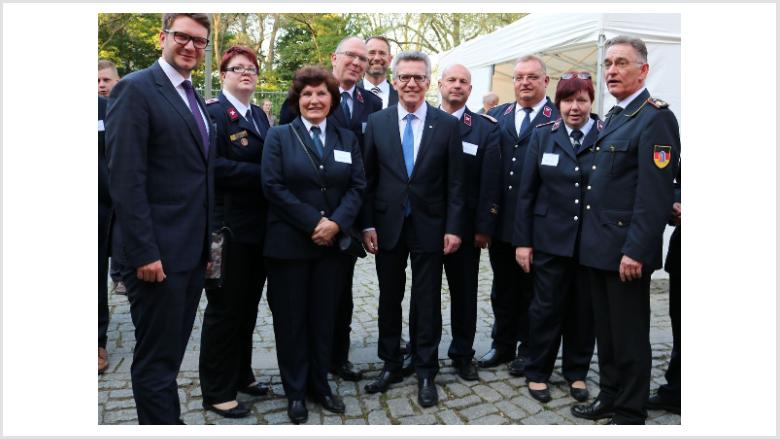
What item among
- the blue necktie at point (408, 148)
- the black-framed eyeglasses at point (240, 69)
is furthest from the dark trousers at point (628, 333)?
the black-framed eyeglasses at point (240, 69)

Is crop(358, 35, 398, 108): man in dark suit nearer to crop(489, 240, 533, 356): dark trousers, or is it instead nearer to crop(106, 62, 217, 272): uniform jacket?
crop(489, 240, 533, 356): dark trousers

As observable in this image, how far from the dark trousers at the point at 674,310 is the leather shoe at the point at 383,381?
173cm

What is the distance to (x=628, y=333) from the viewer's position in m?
3.40

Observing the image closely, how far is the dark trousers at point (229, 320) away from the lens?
3.60m

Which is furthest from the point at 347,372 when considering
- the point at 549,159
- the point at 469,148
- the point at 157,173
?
the point at 157,173

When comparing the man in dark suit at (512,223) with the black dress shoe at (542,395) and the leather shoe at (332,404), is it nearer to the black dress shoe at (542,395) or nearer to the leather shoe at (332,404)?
the black dress shoe at (542,395)

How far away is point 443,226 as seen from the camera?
13.1ft

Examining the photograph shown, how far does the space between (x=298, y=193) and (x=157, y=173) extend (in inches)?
36.1

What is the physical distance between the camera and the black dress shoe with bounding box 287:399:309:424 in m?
3.58

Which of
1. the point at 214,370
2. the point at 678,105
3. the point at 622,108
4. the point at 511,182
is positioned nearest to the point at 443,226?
the point at 511,182

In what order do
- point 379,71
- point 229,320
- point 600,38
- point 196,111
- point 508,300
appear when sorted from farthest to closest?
point 600,38 < point 379,71 < point 508,300 < point 229,320 < point 196,111

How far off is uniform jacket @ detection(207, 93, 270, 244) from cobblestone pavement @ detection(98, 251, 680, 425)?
116cm

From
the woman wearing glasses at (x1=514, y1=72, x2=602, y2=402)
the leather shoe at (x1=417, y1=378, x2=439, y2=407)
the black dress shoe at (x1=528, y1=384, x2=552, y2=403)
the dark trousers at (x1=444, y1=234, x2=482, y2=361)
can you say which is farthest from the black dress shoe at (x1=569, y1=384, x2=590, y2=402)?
the leather shoe at (x1=417, y1=378, x2=439, y2=407)

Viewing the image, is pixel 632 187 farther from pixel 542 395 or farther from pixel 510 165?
pixel 542 395
